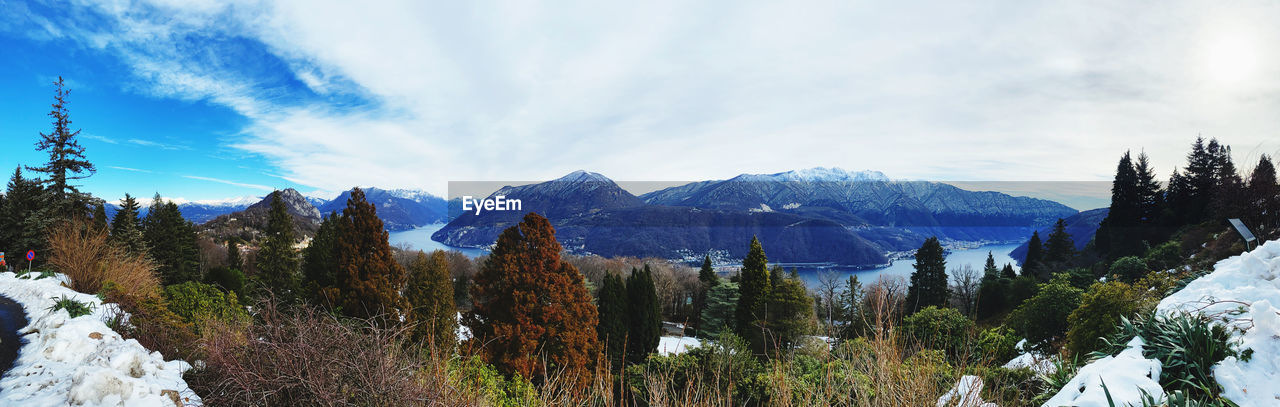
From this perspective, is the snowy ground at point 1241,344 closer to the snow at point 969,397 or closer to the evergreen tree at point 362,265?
the snow at point 969,397

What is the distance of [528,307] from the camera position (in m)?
10.2

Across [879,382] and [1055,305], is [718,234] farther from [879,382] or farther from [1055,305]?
[879,382]

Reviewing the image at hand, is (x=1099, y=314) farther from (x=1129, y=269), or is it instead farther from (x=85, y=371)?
(x=1129, y=269)

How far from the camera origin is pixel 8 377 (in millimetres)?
3879

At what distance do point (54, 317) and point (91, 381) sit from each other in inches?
147

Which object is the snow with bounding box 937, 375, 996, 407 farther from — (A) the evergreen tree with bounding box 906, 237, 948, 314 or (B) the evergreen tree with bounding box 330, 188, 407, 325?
(A) the evergreen tree with bounding box 906, 237, 948, 314

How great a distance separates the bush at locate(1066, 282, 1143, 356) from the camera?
7.38m

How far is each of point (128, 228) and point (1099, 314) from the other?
120 feet

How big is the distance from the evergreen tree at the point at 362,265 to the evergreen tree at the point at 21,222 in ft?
44.5

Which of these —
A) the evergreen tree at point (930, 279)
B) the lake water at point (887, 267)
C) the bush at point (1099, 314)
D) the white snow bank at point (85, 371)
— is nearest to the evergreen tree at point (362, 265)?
the white snow bank at point (85, 371)

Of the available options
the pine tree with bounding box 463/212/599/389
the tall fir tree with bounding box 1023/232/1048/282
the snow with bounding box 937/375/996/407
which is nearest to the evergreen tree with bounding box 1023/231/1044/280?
the tall fir tree with bounding box 1023/232/1048/282

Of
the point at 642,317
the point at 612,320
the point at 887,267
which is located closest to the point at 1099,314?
the point at 612,320

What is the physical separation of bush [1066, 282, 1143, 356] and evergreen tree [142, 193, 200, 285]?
33.7 meters

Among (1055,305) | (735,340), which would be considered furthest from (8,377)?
(1055,305)
